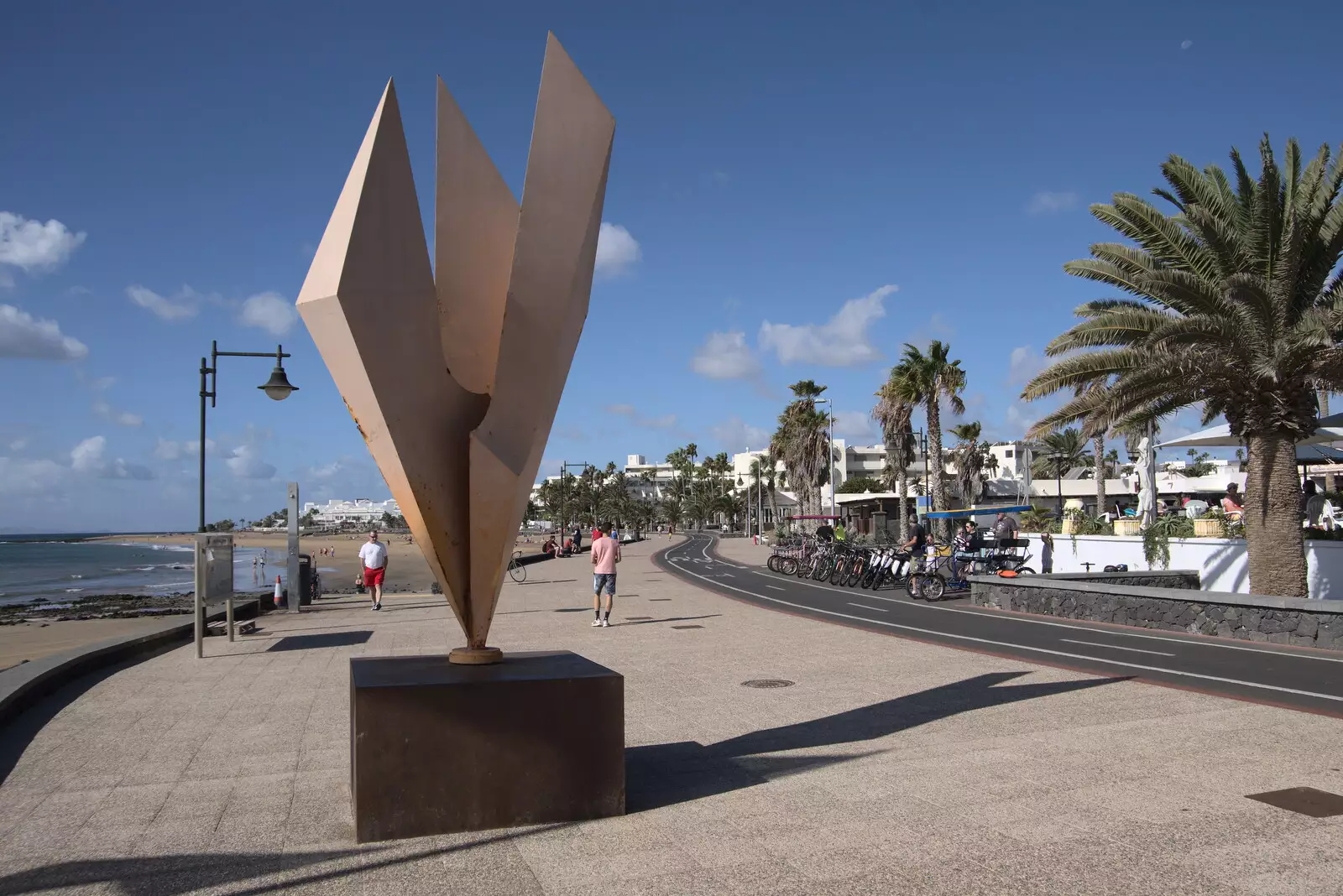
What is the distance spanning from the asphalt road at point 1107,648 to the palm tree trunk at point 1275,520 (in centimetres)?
185

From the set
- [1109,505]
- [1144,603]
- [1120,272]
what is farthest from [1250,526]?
[1109,505]

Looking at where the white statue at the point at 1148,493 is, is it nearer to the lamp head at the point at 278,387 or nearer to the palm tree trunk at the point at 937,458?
the palm tree trunk at the point at 937,458

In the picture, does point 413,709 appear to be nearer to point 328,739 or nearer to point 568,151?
point 328,739

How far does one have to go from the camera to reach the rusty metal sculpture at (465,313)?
17.4 feet

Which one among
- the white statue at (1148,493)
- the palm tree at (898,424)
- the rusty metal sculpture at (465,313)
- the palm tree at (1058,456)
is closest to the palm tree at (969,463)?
the palm tree at (1058,456)

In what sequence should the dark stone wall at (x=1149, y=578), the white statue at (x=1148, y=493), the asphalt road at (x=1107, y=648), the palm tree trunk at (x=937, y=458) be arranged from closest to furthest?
the asphalt road at (x=1107, y=648) < the dark stone wall at (x=1149, y=578) < the white statue at (x=1148, y=493) < the palm tree trunk at (x=937, y=458)

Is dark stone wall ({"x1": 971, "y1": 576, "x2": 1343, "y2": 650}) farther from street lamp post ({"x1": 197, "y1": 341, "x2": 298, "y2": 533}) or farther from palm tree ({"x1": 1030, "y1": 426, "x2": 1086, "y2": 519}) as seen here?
palm tree ({"x1": 1030, "y1": 426, "x2": 1086, "y2": 519})

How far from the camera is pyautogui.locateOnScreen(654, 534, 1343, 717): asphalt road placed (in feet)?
32.4

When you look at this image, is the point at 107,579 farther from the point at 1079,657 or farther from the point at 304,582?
the point at 1079,657

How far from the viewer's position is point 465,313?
620 centimetres

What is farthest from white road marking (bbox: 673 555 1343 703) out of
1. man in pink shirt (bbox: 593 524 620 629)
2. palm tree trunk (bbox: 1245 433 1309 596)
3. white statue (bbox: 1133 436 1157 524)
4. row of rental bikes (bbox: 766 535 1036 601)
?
white statue (bbox: 1133 436 1157 524)

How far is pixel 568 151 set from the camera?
5.91 metres

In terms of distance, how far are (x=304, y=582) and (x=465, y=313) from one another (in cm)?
1712

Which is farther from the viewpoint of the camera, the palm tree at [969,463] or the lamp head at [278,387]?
the palm tree at [969,463]
